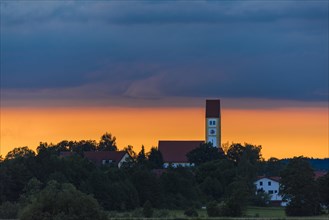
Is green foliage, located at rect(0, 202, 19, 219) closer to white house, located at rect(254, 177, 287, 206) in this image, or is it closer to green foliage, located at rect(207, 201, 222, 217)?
green foliage, located at rect(207, 201, 222, 217)

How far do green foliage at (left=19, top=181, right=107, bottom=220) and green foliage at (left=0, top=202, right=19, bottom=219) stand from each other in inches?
433

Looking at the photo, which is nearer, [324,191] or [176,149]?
[324,191]

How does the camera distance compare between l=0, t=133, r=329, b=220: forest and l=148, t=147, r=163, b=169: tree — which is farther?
l=148, t=147, r=163, b=169: tree

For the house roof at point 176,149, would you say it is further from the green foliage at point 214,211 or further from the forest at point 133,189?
the green foliage at point 214,211

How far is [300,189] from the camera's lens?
313 feet

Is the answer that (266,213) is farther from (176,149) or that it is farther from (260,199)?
(176,149)

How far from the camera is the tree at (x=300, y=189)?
94.4 metres

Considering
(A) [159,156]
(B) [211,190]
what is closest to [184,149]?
(A) [159,156]

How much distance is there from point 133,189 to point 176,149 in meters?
86.0

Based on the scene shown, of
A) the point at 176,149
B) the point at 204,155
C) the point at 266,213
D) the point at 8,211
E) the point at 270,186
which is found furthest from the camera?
the point at 176,149

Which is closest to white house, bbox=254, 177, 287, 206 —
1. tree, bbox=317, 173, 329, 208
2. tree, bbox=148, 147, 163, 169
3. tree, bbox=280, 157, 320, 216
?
tree, bbox=148, 147, 163, 169

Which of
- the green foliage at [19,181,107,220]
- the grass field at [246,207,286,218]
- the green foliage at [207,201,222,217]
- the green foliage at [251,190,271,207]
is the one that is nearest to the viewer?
the green foliage at [19,181,107,220]

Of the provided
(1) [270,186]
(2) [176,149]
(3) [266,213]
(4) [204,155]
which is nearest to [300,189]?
(3) [266,213]

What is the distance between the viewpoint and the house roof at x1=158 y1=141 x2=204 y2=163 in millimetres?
185425
